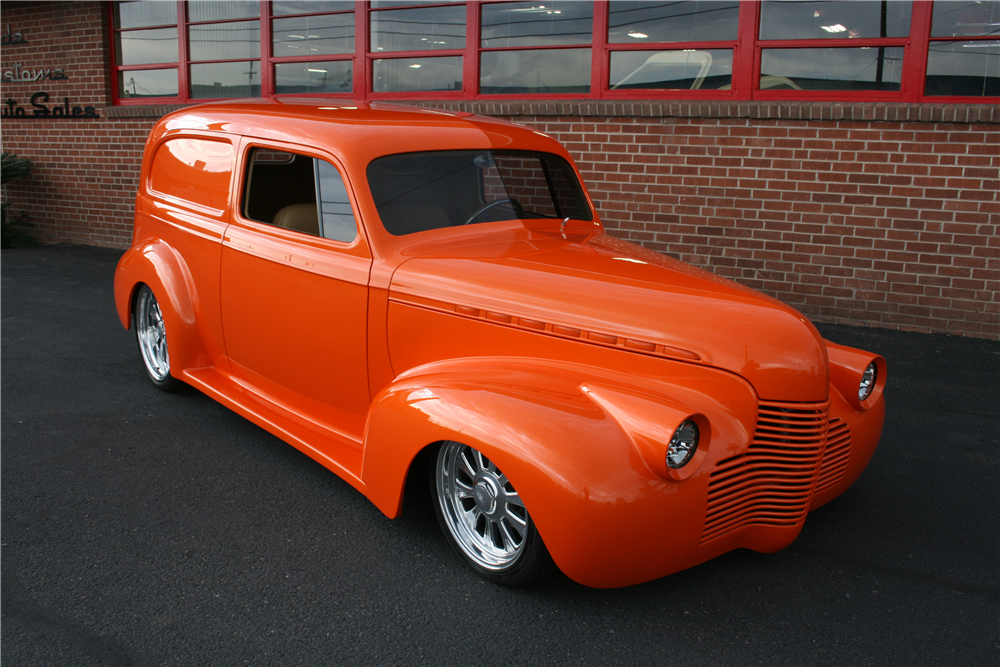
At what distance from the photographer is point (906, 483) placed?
12.1ft

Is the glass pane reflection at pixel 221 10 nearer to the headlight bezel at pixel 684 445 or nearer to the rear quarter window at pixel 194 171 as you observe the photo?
the rear quarter window at pixel 194 171

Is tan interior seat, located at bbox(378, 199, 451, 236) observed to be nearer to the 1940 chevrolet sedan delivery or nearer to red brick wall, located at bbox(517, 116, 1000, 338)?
the 1940 chevrolet sedan delivery

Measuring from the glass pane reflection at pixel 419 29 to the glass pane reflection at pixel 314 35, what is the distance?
1.44 ft

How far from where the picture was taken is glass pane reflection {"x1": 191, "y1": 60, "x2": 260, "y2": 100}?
1012cm

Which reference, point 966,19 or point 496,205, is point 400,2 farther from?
point 496,205

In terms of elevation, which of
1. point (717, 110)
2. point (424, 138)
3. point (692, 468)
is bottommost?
point (692, 468)

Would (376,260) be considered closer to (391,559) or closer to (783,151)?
(391,559)

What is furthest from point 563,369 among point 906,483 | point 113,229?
point 113,229

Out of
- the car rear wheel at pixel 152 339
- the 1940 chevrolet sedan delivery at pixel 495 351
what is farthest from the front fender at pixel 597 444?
the car rear wheel at pixel 152 339

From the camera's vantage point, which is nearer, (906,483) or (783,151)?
(906,483)

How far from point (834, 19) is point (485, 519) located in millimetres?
6085

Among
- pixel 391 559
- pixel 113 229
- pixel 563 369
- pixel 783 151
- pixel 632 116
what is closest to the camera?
pixel 563 369

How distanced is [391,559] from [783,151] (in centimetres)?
558

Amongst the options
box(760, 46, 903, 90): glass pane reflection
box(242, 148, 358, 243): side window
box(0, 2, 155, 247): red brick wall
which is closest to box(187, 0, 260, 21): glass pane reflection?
box(0, 2, 155, 247): red brick wall
